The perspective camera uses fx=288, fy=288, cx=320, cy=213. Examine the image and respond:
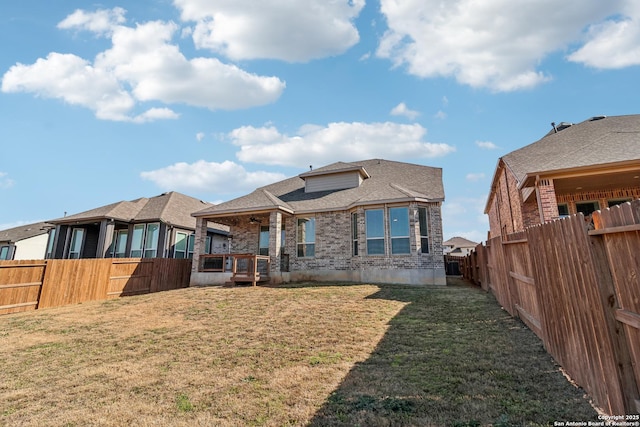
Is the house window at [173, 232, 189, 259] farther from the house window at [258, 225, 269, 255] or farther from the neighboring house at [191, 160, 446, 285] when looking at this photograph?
the house window at [258, 225, 269, 255]

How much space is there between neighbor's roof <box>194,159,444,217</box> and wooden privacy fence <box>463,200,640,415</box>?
30.3 feet

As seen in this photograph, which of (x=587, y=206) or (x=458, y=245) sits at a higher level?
(x=458, y=245)

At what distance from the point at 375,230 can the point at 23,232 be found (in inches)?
1345

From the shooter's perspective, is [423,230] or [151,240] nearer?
[423,230]

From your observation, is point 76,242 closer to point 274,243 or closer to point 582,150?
point 274,243

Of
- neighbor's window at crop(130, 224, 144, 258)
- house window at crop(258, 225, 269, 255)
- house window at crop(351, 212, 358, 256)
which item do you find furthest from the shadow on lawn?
neighbor's window at crop(130, 224, 144, 258)

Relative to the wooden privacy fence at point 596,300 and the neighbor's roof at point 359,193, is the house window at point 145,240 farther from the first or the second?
the wooden privacy fence at point 596,300

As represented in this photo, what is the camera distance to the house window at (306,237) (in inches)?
596

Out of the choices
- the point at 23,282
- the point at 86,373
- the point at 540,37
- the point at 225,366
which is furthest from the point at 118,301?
the point at 540,37

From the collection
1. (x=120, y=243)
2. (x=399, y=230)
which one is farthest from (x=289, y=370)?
(x=120, y=243)

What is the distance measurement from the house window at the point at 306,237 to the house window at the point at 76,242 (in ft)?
54.4

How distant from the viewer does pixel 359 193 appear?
51.2 ft

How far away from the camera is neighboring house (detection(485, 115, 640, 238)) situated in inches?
333

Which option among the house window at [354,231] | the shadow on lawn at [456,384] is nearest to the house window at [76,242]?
the house window at [354,231]
